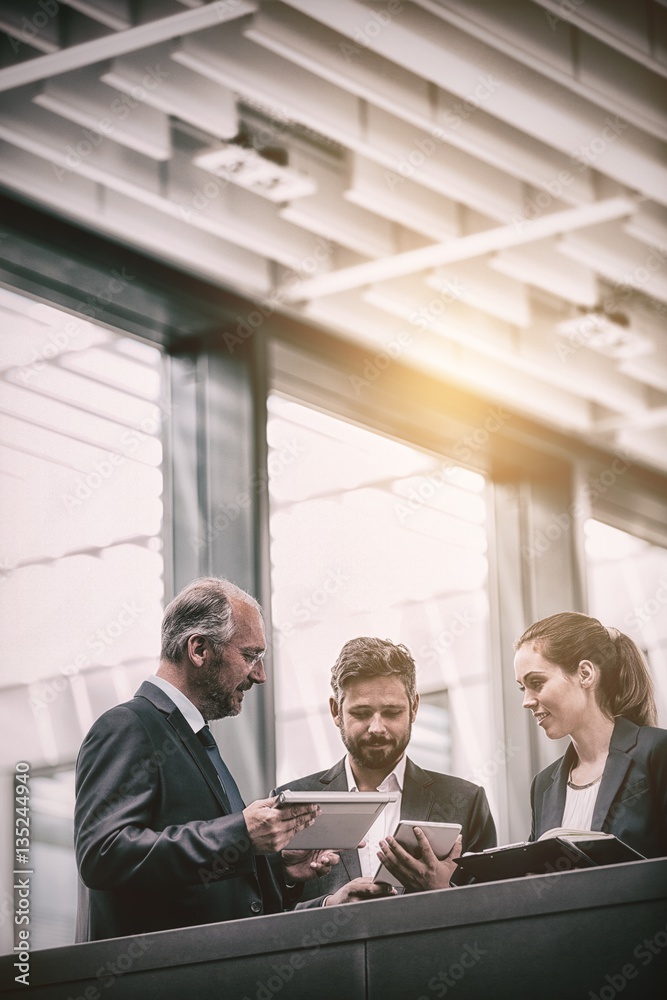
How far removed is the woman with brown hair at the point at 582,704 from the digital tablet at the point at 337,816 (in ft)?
2.10

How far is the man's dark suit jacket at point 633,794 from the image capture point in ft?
10.2

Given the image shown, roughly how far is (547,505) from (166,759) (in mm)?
4061

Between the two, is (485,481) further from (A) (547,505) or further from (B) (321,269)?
(B) (321,269)

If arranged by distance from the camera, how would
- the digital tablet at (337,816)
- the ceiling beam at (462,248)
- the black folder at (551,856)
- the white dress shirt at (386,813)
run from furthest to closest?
1. the ceiling beam at (462,248)
2. the white dress shirt at (386,813)
3. the digital tablet at (337,816)
4. the black folder at (551,856)

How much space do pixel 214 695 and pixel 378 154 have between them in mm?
2312

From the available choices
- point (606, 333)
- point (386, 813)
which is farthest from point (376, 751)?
point (606, 333)

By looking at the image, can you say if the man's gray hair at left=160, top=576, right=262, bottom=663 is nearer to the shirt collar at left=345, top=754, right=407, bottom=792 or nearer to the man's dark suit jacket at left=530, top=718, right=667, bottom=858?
the shirt collar at left=345, top=754, right=407, bottom=792

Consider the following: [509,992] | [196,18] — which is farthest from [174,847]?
[196,18]

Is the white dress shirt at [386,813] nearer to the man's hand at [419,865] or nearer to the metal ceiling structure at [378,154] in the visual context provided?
the man's hand at [419,865]

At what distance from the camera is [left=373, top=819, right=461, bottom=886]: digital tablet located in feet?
9.37

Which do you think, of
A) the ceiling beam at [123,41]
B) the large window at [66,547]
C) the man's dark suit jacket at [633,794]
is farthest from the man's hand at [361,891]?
the ceiling beam at [123,41]

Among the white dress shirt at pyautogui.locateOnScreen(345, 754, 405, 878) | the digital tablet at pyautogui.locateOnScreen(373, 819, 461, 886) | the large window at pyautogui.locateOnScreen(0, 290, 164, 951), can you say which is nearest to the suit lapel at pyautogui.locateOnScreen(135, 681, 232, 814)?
the digital tablet at pyautogui.locateOnScreen(373, 819, 461, 886)

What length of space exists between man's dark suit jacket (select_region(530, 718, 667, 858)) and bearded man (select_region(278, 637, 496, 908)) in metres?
0.21

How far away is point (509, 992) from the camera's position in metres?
2.31
